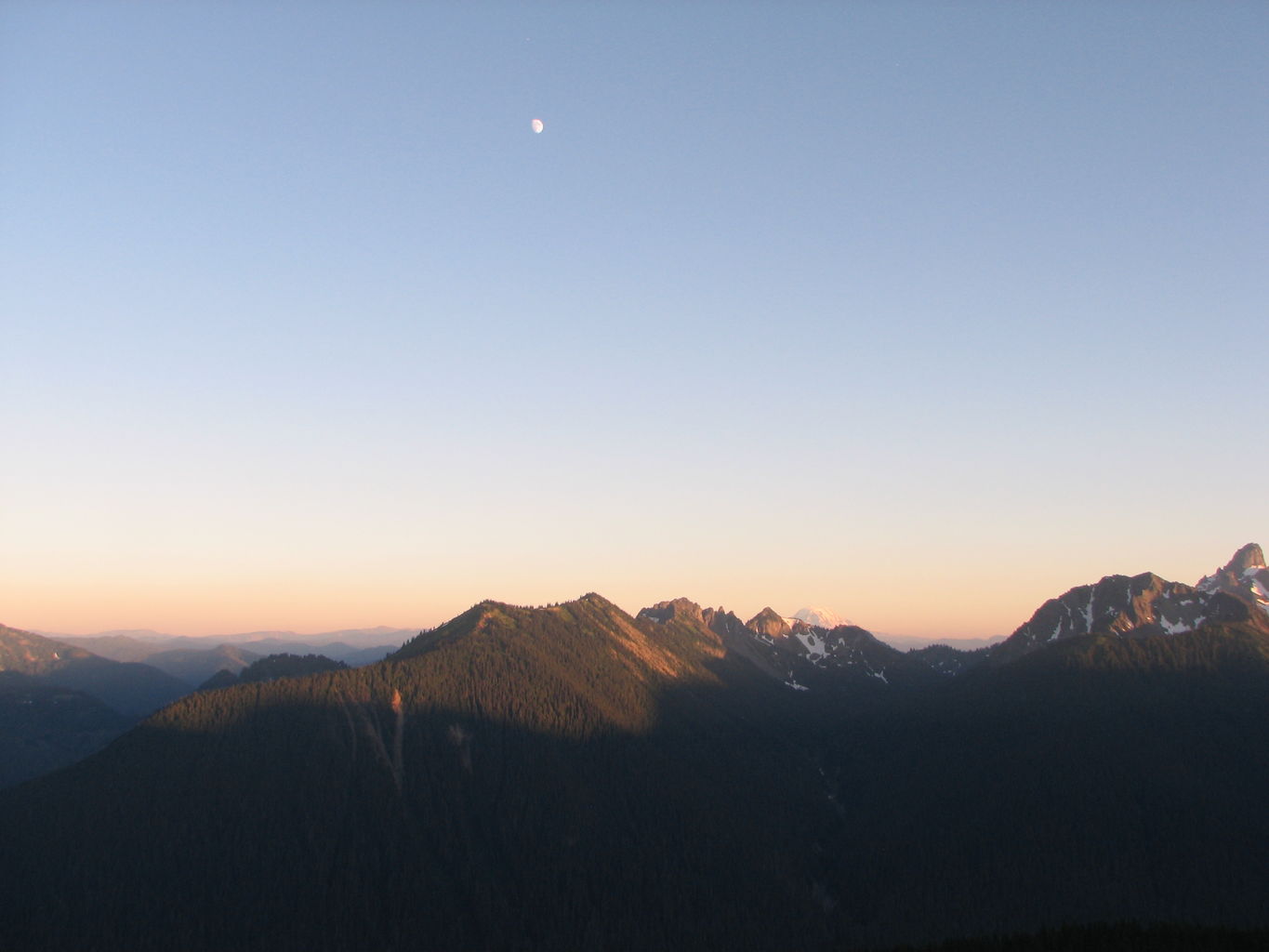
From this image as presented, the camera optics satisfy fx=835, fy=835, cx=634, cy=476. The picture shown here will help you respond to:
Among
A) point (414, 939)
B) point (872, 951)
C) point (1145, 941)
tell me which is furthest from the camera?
point (414, 939)

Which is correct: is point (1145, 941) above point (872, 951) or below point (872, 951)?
above

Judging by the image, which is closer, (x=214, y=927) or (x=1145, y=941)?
(x=1145, y=941)

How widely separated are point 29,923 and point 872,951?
195 metres

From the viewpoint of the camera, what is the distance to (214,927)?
19888 centimetres

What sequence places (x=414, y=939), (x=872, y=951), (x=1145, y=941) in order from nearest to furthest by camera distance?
(x=1145, y=941)
(x=872, y=951)
(x=414, y=939)

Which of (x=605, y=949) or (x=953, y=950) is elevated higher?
(x=953, y=950)

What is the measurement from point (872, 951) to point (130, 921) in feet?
572

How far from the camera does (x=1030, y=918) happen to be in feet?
655

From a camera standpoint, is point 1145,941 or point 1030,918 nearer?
point 1145,941

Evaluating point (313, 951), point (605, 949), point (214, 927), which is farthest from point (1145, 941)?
point (214, 927)

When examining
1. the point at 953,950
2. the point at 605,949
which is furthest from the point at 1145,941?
the point at 605,949

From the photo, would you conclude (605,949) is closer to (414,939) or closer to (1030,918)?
(414,939)

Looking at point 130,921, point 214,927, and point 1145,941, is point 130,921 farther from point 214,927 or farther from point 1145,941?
point 1145,941

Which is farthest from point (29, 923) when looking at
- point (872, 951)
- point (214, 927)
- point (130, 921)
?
point (872, 951)
